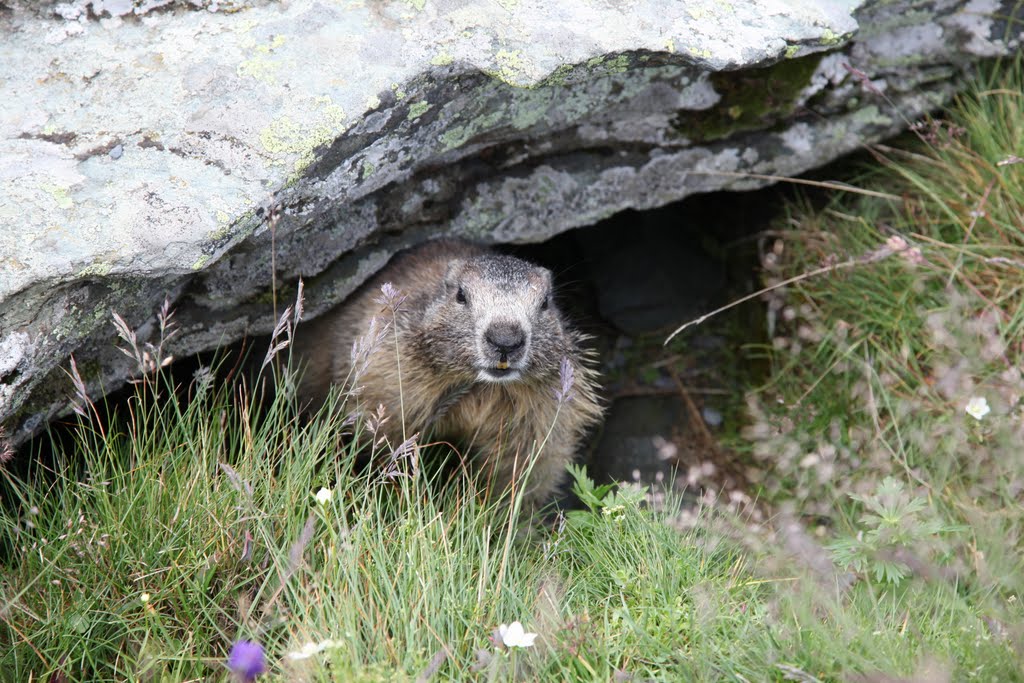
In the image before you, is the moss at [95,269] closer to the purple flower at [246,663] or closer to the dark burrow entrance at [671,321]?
the purple flower at [246,663]

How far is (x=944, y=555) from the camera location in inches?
156

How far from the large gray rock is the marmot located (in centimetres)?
39

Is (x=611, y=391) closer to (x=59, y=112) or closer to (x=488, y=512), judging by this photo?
(x=488, y=512)

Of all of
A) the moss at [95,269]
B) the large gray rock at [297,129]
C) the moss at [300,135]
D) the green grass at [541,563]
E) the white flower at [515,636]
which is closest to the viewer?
the white flower at [515,636]

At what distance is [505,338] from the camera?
452 centimetres

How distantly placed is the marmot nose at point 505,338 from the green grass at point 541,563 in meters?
0.72

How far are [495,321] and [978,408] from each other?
7.69ft

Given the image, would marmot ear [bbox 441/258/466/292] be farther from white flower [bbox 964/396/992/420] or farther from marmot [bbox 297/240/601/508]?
white flower [bbox 964/396/992/420]

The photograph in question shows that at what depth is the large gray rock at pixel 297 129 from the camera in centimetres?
388

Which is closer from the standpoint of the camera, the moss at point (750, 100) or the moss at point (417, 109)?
the moss at point (417, 109)

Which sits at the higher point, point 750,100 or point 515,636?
point 750,100

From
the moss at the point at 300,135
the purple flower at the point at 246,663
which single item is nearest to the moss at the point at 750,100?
the moss at the point at 300,135

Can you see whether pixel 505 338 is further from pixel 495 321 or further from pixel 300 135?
pixel 300 135

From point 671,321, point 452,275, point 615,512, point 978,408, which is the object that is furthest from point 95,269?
point 671,321
